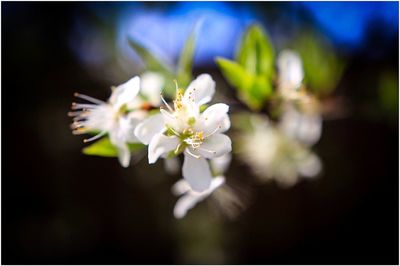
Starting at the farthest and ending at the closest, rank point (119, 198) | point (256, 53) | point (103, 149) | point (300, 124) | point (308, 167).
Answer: point (119, 198), point (308, 167), point (300, 124), point (256, 53), point (103, 149)

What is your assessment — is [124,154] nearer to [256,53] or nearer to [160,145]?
[160,145]

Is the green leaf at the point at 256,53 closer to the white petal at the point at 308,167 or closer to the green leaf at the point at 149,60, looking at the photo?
the green leaf at the point at 149,60

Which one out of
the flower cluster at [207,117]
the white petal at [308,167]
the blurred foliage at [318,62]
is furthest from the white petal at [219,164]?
the white petal at [308,167]

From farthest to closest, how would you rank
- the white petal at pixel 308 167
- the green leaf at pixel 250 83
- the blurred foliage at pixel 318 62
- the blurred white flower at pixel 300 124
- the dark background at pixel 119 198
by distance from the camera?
the dark background at pixel 119 198 < the white petal at pixel 308 167 < the blurred foliage at pixel 318 62 < the blurred white flower at pixel 300 124 < the green leaf at pixel 250 83

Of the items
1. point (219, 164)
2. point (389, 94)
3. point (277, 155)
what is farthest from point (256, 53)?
point (389, 94)

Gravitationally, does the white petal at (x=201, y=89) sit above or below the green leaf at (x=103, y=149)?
above

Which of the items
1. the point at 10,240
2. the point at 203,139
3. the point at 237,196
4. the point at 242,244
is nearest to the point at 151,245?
the point at 242,244

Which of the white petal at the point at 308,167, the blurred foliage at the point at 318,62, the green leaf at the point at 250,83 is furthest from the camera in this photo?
the white petal at the point at 308,167
